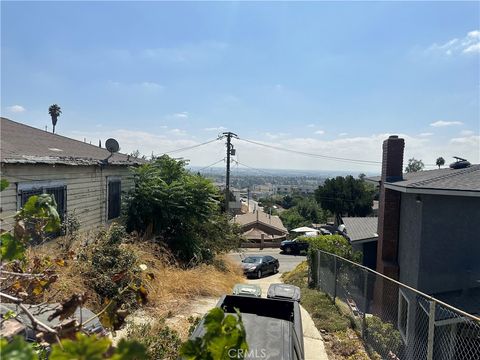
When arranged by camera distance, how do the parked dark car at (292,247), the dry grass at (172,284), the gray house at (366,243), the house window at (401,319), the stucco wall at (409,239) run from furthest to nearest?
the parked dark car at (292,247) < the gray house at (366,243) < the stucco wall at (409,239) < the dry grass at (172,284) < the house window at (401,319)

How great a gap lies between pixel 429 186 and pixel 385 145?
4970mm

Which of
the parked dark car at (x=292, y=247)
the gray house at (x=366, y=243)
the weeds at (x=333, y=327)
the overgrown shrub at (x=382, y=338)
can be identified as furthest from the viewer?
the parked dark car at (x=292, y=247)

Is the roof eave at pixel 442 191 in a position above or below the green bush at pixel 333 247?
above

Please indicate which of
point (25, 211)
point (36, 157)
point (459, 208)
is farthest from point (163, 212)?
point (25, 211)

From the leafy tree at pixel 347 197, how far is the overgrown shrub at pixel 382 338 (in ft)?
159

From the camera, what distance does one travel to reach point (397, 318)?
8.09 meters

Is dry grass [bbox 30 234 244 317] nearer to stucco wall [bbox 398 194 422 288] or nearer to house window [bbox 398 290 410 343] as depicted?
house window [bbox 398 290 410 343]

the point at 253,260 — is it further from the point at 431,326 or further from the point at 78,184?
the point at 431,326

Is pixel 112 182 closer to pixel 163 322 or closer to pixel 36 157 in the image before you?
pixel 36 157

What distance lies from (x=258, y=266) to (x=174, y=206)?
24.8 ft

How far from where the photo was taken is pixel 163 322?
689 cm

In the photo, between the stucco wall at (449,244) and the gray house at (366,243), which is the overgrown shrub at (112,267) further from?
the gray house at (366,243)

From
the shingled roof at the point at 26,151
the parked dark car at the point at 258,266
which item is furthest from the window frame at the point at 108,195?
the parked dark car at the point at 258,266

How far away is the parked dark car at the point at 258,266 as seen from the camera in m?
19.4
